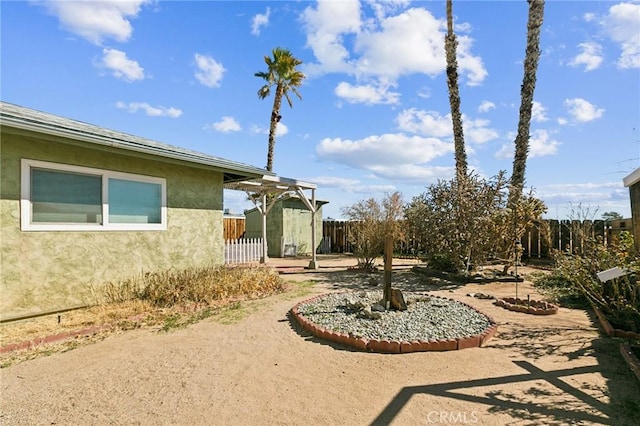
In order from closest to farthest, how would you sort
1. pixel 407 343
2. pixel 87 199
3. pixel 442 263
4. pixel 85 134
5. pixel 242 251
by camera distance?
pixel 407 343, pixel 85 134, pixel 87 199, pixel 442 263, pixel 242 251

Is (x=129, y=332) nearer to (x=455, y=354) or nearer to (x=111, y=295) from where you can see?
(x=111, y=295)

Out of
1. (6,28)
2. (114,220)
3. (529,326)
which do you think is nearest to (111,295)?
(114,220)

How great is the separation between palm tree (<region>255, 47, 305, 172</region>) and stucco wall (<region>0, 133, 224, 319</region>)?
12283 mm

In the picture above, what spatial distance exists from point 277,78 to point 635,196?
17.9 m

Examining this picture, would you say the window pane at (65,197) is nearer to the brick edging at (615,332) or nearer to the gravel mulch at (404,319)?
the gravel mulch at (404,319)

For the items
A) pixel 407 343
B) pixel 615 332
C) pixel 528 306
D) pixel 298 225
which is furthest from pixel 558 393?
pixel 298 225

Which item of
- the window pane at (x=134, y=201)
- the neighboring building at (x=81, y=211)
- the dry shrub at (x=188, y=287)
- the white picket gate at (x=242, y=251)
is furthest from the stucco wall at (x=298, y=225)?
the window pane at (x=134, y=201)

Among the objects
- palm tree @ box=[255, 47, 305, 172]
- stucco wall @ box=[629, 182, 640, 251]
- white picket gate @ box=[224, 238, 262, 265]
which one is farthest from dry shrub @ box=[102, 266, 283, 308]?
palm tree @ box=[255, 47, 305, 172]

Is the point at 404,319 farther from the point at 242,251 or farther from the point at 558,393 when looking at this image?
the point at 242,251

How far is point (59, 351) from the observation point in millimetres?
4184

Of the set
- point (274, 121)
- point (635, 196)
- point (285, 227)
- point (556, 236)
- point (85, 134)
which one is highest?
point (274, 121)

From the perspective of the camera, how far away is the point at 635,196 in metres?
6.29

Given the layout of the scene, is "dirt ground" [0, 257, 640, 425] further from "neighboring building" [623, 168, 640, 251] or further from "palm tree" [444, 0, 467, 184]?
"palm tree" [444, 0, 467, 184]

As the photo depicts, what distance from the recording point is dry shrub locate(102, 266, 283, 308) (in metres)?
6.29
